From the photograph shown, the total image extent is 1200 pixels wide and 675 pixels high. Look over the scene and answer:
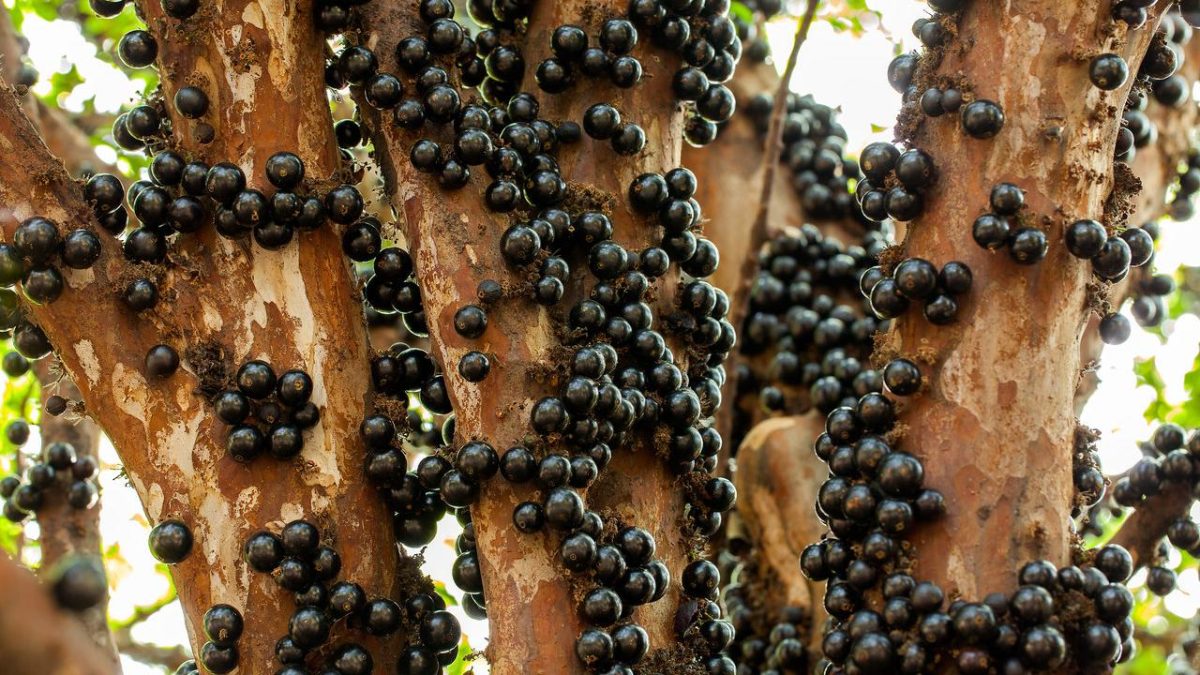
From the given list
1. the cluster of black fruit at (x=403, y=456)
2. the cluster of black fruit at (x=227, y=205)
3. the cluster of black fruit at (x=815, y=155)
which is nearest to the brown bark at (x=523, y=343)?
the cluster of black fruit at (x=403, y=456)

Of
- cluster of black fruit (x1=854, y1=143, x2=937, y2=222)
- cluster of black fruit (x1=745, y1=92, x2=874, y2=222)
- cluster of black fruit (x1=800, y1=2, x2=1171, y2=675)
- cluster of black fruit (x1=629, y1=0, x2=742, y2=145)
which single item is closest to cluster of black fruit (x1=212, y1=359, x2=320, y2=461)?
cluster of black fruit (x1=800, y1=2, x2=1171, y2=675)

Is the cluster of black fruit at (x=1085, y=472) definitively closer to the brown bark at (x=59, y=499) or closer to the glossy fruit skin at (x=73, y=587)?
the glossy fruit skin at (x=73, y=587)

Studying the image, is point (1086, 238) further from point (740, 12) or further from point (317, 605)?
point (740, 12)

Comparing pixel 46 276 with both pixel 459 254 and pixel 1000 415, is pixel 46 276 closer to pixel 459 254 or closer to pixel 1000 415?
pixel 459 254

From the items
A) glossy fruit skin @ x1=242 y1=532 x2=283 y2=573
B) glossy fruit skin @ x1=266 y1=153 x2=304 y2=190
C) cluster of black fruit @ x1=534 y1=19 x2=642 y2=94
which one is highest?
cluster of black fruit @ x1=534 y1=19 x2=642 y2=94

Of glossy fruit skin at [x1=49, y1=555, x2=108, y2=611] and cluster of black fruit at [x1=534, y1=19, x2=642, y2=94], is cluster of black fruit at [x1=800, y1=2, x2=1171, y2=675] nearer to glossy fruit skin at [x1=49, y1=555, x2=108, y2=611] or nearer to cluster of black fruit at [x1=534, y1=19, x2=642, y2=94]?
cluster of black fruit at [x1=534, y1=19, x2=642, y2=94]

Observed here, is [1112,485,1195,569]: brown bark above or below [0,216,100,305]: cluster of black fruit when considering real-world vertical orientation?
below

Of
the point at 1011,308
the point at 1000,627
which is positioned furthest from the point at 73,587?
the point at 1011,308
